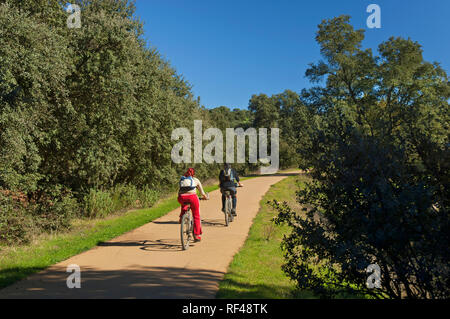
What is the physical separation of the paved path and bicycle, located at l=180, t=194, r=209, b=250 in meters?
0.20

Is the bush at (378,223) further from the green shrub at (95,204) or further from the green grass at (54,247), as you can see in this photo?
the green shrub at (95,204)

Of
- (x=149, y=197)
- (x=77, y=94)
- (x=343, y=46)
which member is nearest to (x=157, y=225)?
(x=77, y=94)

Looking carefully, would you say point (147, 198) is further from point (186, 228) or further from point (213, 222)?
point (186, 228)

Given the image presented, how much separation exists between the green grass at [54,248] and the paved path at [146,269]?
0.84 feet

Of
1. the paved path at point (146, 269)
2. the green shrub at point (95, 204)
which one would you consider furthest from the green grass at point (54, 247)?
the green shrub at point (95, 204)

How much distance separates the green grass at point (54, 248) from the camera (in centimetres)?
649

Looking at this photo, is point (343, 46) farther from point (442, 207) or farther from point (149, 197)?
point (442, 207)

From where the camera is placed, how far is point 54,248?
8.51 metres

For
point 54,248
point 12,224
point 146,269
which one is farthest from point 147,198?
point 146,269

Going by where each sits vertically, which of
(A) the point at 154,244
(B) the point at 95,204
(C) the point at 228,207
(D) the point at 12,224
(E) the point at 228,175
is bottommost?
(A) the point at 154,244

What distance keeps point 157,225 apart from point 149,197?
7.11 meters

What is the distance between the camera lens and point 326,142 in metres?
4.89

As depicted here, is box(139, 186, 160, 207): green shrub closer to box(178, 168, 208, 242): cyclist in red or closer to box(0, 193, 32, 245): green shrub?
box(0, 193, 32, 245): green shrub

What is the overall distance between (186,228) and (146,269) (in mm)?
2092
